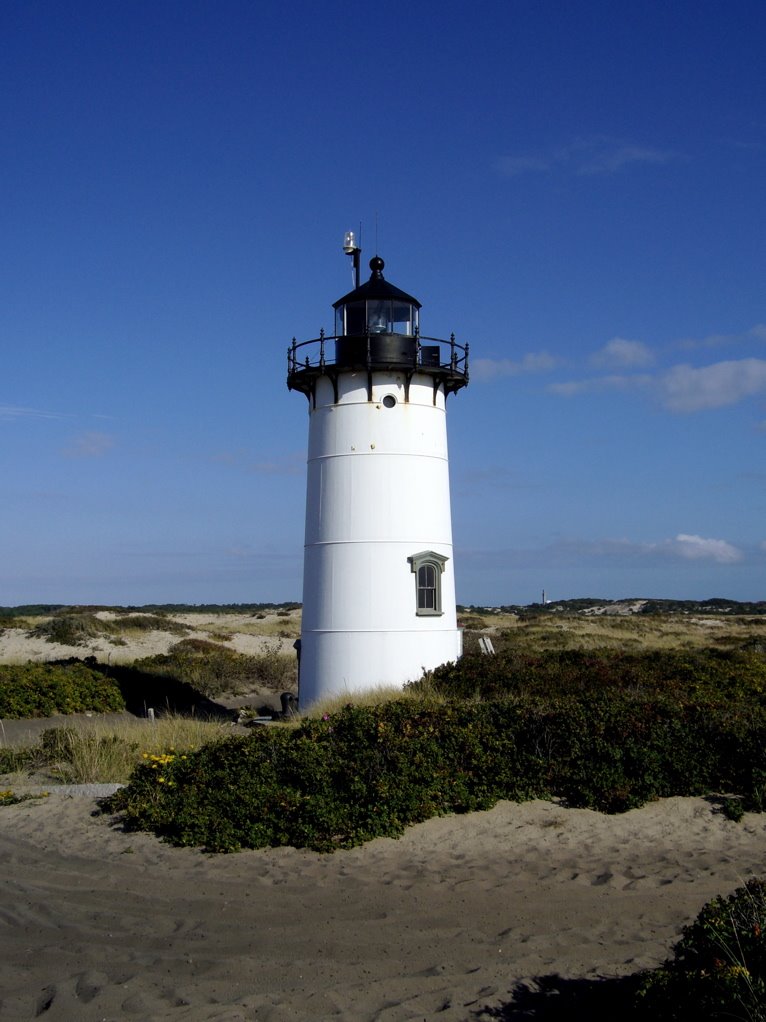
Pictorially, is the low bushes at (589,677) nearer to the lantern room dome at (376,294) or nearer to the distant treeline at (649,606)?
the lantern room dome at (376,294)

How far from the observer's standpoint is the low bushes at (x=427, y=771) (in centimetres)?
1061

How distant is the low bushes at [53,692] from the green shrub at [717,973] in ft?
60.9

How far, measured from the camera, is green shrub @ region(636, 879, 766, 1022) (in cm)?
535

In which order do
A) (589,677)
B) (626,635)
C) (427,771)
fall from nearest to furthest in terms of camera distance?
(427,771), (589,677), (626,635)

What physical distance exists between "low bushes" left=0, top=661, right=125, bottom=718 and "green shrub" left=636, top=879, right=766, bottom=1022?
60.9 ft

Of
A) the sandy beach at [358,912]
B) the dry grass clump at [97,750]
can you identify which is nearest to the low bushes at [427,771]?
the sandy beach at [358,912]

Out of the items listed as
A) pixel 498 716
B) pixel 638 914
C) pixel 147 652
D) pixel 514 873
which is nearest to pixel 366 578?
pixel 498 716

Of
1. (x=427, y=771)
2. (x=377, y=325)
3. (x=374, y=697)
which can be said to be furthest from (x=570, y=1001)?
(x=377, y=325)

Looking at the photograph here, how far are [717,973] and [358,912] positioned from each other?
3684 millimetres

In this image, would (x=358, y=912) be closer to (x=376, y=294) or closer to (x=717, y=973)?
(x=717, y=973)

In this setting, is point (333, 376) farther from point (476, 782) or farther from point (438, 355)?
point (476, 782)

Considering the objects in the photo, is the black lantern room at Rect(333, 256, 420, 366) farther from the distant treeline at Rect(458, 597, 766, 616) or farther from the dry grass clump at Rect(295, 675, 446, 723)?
the distant treeline at Rect(458, 597, 766, 616)

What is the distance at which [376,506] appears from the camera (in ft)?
63.8

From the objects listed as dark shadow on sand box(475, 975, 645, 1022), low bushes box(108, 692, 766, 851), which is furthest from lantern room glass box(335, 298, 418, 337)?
dark shadow on sand box(475, 975, 645, 1022)
